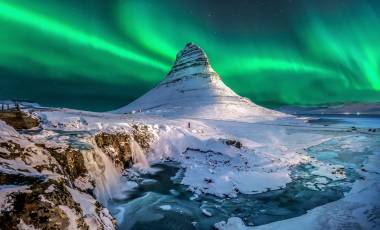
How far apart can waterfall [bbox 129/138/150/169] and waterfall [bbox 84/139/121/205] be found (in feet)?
13.1

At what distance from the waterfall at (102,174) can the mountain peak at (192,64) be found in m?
149

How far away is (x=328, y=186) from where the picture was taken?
17.6 m

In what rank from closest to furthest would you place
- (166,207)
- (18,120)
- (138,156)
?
(166,207), (18,120), (138,156)

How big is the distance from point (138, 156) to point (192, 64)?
15741cm

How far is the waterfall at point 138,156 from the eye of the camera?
→ 2266cm

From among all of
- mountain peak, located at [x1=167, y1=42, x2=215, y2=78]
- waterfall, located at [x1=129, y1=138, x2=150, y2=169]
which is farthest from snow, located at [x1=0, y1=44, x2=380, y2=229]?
mountain peak, located at [x1=167, y1=42, x2=215, y2=78]

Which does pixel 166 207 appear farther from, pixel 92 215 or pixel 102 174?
pixel 92 215

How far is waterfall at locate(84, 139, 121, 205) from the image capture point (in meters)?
15.0

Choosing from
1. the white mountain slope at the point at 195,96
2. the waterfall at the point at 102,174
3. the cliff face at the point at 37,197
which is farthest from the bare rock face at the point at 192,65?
the cliff face at the point at 37,197

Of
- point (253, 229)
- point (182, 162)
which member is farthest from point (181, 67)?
point (253, 229)

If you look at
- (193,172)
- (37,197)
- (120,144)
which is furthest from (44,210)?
(120,144)

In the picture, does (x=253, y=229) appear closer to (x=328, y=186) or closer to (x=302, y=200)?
(x=302, y=200)

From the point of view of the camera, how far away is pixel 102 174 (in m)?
16.4

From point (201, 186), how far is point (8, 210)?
12475 millimetres
